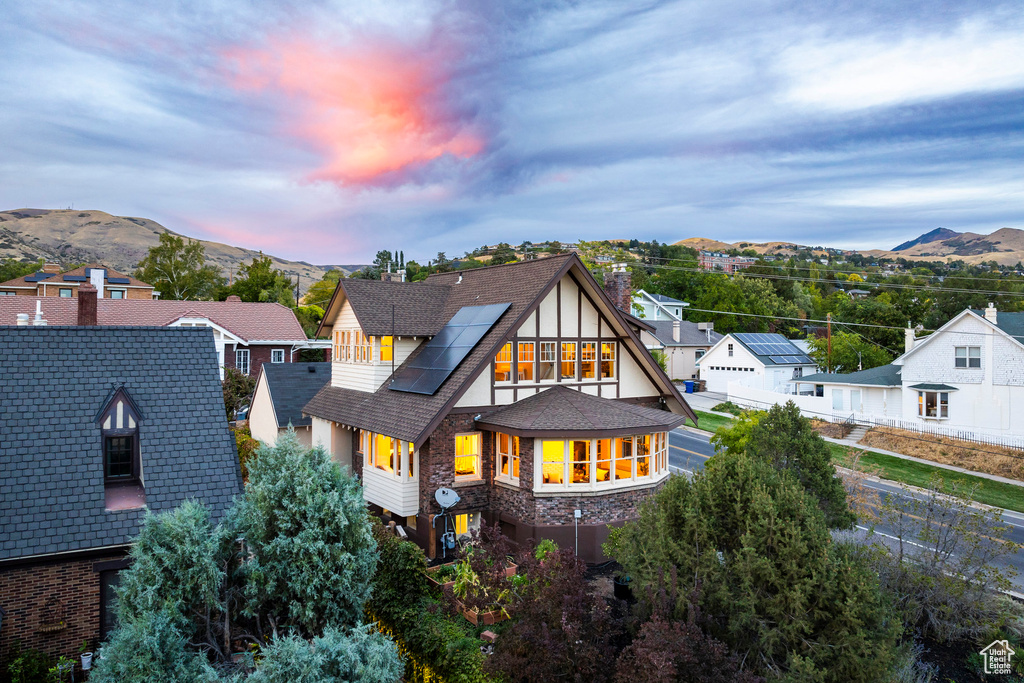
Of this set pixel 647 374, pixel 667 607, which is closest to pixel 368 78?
pixel 647 374

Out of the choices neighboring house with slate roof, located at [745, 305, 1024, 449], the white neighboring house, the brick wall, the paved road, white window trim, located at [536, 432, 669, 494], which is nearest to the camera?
the brick wall

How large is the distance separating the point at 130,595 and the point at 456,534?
10.1 metres

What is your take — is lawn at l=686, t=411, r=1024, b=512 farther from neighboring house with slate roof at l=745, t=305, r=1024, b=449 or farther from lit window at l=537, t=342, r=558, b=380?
lit window at l=537, t=342, r=558, b=380

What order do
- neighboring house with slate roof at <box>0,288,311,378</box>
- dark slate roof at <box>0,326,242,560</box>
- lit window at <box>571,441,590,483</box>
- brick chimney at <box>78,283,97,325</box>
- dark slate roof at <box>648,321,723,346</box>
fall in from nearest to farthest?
dark slate roof at <box>0,326,242,560</box> → brick chimney at <box>78,283,97,325</box> → lit window at <box>571,441,590,483</box> → neighboring house with slate roof at <box>0,288,311,378</box> → dark slate roof at <box>648,321,723,346</box>

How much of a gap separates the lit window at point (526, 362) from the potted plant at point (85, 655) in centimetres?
1267

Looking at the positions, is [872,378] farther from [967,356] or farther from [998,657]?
[998,657]

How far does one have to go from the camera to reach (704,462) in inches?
868

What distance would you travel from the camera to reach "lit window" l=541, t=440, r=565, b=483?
17.7 metres

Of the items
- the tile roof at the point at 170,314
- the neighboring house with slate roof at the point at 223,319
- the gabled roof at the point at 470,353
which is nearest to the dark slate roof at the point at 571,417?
the gabled roof at the point at 470,353

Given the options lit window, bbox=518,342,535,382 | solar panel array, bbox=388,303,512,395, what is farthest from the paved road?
solar panel array, bbox=388,303,512,395

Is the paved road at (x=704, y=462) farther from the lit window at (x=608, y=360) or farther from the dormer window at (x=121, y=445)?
the dormer window at (x=121, y=445)

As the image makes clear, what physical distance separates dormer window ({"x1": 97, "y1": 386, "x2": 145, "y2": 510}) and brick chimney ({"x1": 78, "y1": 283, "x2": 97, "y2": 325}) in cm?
471

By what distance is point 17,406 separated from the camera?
11531mm

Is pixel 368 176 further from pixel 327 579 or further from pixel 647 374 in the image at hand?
pixel 327 579
